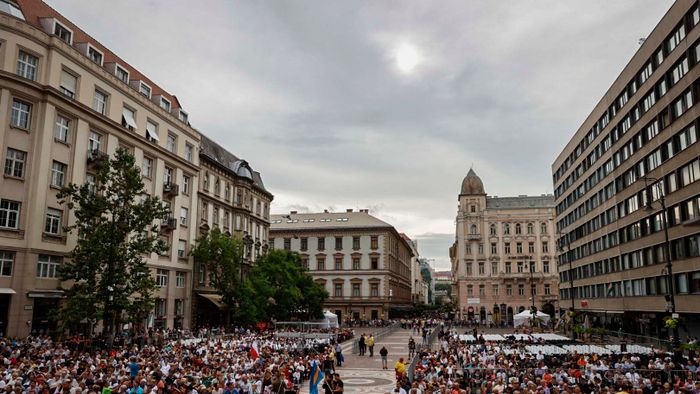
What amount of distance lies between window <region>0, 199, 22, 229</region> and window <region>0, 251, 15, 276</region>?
1519 mm

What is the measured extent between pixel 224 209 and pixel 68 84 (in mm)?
25266

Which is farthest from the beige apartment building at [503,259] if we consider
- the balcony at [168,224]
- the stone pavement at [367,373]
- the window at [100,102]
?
the window at [100,102]

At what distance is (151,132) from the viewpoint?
43219 mm

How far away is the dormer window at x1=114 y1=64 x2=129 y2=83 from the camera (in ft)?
131

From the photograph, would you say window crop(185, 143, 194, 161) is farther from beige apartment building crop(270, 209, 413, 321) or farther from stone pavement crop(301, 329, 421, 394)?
beige apartment building crop(270, 209, 413, 321)

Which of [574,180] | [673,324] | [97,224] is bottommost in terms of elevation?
[673,324]

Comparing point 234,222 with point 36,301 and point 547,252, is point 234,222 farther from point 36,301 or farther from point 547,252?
point 547,252

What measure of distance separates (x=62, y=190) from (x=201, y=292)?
22.4 m

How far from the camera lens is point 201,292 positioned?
164 ft

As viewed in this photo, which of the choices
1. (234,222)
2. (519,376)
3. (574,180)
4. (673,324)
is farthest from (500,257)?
(519,376)

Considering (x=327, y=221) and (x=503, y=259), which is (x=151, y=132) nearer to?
(x=327, y=221)

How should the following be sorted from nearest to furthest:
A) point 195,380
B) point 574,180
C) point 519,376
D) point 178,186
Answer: point 195,380, point 519,376, point 178,186, point 574,180

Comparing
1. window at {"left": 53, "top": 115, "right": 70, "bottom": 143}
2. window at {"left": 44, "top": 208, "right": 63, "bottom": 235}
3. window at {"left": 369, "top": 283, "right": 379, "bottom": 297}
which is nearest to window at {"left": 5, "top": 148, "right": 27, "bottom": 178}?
window at {"left": 53, "top": 115, "right": 70, "bottom": 143}

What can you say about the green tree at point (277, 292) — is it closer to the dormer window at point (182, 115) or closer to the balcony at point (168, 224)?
the balcony at point (168, 224)
